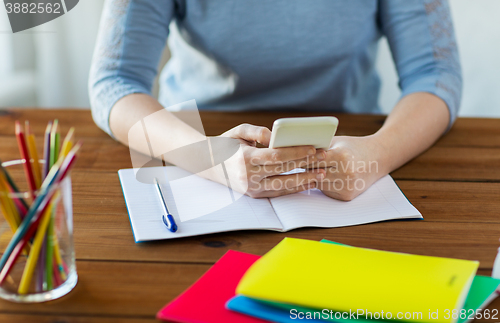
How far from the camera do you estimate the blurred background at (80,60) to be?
1751mm

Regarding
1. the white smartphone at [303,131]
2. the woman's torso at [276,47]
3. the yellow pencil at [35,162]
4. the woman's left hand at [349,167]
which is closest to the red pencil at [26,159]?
the yellow pencil at [35,162]

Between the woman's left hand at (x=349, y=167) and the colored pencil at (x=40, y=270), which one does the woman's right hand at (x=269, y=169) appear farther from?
the colored pencil at (x=40, y=270)

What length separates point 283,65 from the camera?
1.12 meters

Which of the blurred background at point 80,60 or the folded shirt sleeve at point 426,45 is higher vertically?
the folded shirt sleeve at point 426,45

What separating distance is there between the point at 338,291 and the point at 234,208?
266mm

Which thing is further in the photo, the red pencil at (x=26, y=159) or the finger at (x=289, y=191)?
the finger at (x=289, y=191)

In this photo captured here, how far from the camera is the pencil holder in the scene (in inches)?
16.0

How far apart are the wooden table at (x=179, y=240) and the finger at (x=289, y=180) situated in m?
0.10

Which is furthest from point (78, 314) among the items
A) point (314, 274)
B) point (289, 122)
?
point (289, 122)

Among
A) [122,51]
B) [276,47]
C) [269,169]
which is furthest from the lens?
[276,47]

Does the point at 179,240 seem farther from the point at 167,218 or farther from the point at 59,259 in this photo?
the point at 59,259

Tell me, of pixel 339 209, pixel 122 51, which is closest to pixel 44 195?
pixel 339 209

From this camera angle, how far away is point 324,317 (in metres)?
0.41

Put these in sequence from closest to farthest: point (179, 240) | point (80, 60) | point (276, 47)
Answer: point (179, 240)
point (276, 47)
point (80, 60)
